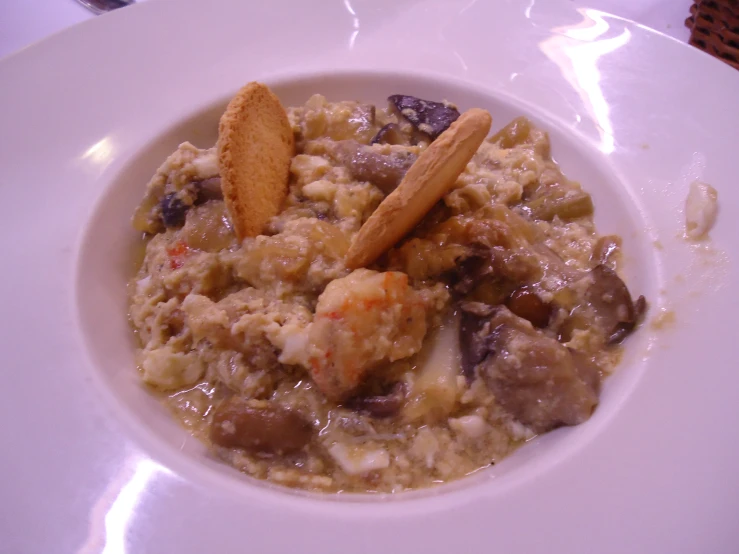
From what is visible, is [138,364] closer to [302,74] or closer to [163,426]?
[163,426]

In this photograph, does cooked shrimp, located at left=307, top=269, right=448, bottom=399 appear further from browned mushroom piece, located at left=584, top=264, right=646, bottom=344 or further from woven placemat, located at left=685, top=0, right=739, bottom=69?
woven placemat, located at left=685, top=0, right=739, bottom=69

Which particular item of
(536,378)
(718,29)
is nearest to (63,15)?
(536,378)

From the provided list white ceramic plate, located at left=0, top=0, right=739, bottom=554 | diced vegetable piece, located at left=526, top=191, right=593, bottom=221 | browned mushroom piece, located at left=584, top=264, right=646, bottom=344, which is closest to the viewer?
white ceramic plate, located at left=0, top=0, right=739, bottom=554

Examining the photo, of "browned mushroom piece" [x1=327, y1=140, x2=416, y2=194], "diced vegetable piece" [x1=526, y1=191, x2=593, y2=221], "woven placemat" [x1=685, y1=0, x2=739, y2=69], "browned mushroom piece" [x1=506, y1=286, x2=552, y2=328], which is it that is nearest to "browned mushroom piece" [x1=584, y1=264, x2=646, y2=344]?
"browned mushroom piece" [x1=506, y1=286, x2=552, y2=328]

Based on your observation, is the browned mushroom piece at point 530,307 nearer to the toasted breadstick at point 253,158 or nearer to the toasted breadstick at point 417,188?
the toasted breadstick at point 417,188

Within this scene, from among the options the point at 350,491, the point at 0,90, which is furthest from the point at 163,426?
the point at 0,90

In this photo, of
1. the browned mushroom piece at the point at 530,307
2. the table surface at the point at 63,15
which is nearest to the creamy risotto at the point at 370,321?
the browned mushroom piece at the point at 530,307
